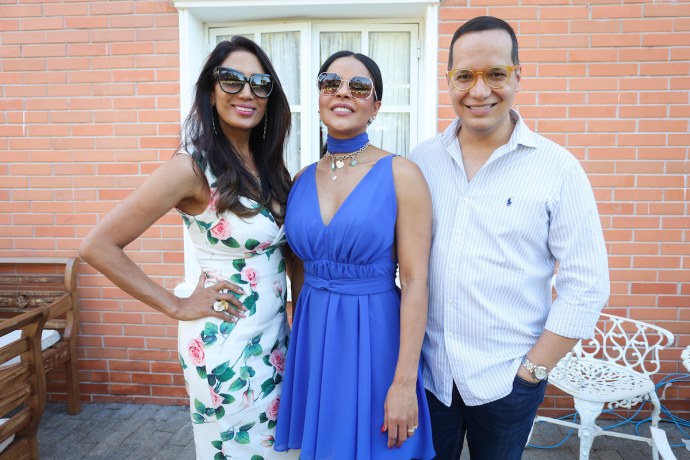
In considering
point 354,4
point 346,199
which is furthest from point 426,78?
point 346,199

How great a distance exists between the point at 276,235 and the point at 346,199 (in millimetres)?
373

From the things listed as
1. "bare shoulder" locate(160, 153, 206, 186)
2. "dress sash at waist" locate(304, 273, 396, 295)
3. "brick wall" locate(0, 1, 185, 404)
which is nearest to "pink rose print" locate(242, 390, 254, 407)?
"dress sash at waist" locate(304, 273, 396, 295)

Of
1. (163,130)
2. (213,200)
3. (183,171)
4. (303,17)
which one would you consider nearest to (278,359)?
(213,200)

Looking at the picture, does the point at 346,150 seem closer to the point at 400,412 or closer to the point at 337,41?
the point at 400,412

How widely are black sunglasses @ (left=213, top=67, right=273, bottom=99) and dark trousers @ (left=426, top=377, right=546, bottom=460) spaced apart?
4.83 ft

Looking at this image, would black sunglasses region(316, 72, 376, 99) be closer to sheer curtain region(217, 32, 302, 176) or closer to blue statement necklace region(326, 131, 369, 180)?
blue statement necklace region(326, 131, 369, 180)

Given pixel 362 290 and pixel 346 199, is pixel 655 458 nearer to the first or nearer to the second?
pixel 362 290

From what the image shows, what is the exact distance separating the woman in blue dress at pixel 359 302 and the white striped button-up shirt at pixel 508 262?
0.12m

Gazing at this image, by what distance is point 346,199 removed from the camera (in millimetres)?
1823

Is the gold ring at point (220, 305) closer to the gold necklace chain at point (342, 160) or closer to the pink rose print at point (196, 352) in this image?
the pink rose print at point (196, 352)

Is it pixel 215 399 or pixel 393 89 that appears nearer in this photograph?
pixel 215 399

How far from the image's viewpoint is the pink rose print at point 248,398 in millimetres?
1943

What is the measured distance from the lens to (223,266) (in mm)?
1995

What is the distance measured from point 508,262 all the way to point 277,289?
3.09 ft
